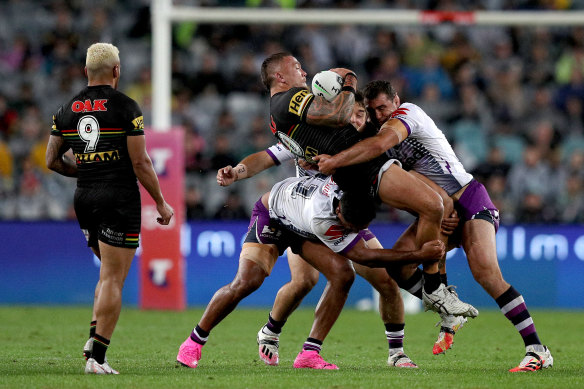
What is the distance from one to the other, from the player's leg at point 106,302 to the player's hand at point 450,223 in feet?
8.86

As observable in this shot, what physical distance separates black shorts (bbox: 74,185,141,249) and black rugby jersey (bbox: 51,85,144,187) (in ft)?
0.31

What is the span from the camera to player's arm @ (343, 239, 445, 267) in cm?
800

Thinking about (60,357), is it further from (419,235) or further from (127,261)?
(419,235)

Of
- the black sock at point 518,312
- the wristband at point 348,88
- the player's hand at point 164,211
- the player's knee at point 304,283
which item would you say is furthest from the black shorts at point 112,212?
the black sock at point 518,312

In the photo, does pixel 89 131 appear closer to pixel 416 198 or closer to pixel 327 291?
pixel 327 291

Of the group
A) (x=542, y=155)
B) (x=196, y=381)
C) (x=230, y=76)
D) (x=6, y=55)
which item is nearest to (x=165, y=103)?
(x=230, y=76)

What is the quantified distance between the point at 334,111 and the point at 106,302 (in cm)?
234

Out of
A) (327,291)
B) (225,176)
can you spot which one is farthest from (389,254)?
(225,176)

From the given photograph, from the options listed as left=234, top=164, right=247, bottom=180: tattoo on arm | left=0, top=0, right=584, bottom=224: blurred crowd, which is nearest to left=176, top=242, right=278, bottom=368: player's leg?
left=234, top=164, right=247, bottom=180: tattoo on arm

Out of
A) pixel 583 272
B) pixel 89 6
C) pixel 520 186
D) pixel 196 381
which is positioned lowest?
pixel 196 381

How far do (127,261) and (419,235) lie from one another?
7.63ft

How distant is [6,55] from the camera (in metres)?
19.3

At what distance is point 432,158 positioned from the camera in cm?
880

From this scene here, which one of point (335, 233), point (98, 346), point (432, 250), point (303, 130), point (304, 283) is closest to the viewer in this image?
point (98, 346)
